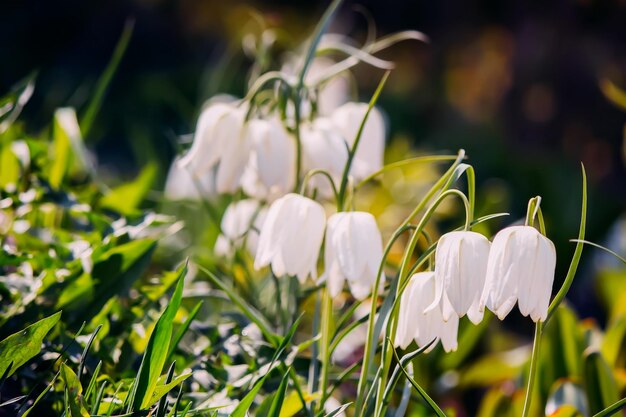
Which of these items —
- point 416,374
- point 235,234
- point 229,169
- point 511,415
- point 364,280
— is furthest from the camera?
point 416,374

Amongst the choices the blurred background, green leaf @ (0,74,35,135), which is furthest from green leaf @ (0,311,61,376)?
the blurred background

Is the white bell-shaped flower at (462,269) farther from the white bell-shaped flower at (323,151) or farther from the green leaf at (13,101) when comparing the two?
the green leaf at (13,101)

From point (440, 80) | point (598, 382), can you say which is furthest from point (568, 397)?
point (440, 80)

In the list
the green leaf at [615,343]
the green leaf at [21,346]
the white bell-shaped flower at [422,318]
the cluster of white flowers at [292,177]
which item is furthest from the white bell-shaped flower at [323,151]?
the green leaf at [615,343]

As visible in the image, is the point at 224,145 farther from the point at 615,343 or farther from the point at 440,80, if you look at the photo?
the point at 440,80

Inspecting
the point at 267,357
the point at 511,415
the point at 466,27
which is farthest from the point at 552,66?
the point at 267,357

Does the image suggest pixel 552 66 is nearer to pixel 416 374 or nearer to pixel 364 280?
pixel 416 374
